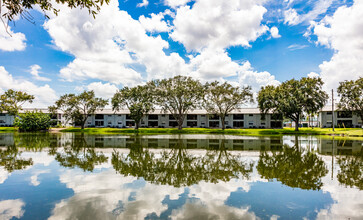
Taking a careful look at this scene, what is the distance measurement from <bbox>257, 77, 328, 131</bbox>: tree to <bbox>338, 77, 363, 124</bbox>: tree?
553cm

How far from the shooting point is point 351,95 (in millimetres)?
53469

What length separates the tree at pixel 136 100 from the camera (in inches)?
2357

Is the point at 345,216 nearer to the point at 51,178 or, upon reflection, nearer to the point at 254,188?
the point at 254,188

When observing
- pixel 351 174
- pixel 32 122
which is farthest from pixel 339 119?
pixel 32 122

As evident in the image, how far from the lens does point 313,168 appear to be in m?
12.1

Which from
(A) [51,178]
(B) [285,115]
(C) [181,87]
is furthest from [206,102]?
(A) [51,178]

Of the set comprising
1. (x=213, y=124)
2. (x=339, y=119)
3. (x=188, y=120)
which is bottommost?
(x=213, y=124)

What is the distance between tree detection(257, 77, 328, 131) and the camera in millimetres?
51250

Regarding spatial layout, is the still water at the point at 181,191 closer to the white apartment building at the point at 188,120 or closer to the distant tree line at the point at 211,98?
the distant tree line at the point at 211,98

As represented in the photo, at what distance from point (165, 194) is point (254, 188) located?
3.66 meters

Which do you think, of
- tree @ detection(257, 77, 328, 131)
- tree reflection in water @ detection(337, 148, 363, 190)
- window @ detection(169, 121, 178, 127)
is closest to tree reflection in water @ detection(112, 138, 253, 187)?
tree reflection in water @ detection(337, 148, 363, 190)

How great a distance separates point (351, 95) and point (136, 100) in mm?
57861

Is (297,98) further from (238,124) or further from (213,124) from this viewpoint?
(213,124)

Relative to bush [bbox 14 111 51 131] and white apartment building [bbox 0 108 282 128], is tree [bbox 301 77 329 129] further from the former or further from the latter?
bush [bbox 14 111 51 131]
